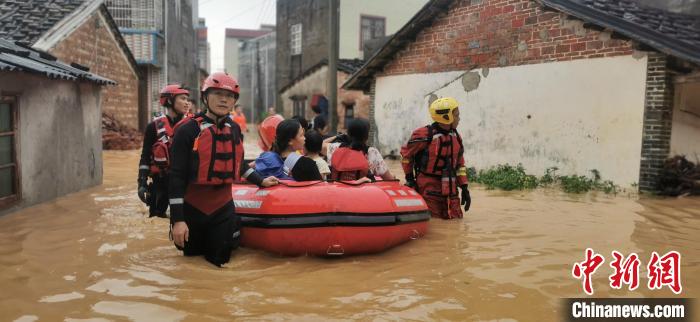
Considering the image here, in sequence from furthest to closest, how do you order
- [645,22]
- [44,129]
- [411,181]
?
1. [645,22]
2. [44,129]
3. [411,181]

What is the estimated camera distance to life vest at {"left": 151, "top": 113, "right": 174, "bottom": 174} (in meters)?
5.87

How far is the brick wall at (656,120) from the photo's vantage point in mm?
8469

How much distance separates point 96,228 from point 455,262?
406cm

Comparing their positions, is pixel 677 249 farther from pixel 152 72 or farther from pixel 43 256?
pixel 152 72

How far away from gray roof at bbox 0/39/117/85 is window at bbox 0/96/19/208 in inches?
19.6

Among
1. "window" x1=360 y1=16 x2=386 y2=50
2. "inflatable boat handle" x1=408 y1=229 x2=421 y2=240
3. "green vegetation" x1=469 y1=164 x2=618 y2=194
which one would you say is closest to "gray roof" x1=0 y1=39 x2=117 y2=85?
"inflatable boat handle" x1=408 y1=229 x2=421 y2=240

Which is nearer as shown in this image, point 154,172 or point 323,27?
point 154,172

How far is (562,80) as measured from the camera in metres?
9.94

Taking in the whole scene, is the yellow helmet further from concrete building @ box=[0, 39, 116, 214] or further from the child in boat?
concrete building @ box=[0, 39, 116, 214]

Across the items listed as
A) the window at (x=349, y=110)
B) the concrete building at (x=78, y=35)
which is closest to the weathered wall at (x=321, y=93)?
the window at (x=349, y=110)

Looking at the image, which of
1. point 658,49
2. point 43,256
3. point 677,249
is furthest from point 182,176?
point 658,49

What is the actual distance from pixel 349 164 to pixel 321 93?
59.2 ft

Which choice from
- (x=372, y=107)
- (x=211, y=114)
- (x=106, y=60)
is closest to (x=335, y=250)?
Result: (x=211, y=114)

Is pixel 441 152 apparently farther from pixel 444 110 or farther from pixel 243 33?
pixel 243 33
